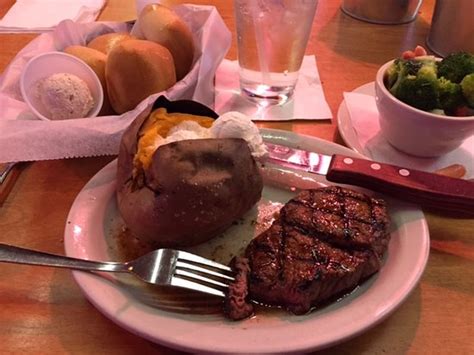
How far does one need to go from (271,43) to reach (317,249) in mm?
442

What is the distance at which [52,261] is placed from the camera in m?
0.55

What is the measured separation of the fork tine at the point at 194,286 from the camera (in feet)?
1.79

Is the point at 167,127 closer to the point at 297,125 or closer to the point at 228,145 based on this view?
the point at 228,145

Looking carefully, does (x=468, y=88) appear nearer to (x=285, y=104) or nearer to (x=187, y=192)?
(x=285, y=104)

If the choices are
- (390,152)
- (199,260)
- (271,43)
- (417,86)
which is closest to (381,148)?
(390,152)

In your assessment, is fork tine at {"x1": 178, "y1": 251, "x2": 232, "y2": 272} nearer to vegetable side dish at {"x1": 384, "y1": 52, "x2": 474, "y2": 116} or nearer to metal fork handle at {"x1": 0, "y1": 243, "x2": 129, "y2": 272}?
metal fork handle at {"x1": 0, "y1": 243, "x2": 129, "y2": 272}

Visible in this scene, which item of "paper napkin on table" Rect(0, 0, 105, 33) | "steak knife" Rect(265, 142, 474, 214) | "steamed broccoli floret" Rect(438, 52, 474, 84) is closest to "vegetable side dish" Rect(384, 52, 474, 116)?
"steamed broccoli floret" Rect(438, 52, 474, 84)

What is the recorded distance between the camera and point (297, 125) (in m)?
0.88

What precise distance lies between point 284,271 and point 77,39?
2.14ft

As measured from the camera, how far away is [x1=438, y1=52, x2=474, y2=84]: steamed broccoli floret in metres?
0.75

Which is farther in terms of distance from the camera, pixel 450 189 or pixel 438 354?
pixel 450 189

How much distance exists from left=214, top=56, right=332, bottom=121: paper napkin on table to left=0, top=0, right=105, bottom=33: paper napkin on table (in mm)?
407

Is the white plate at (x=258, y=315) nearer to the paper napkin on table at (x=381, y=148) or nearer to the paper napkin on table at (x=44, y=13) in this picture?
the paper napkin on table at (x=381, y=148)

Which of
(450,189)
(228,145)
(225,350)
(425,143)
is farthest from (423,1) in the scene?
(225,350)
